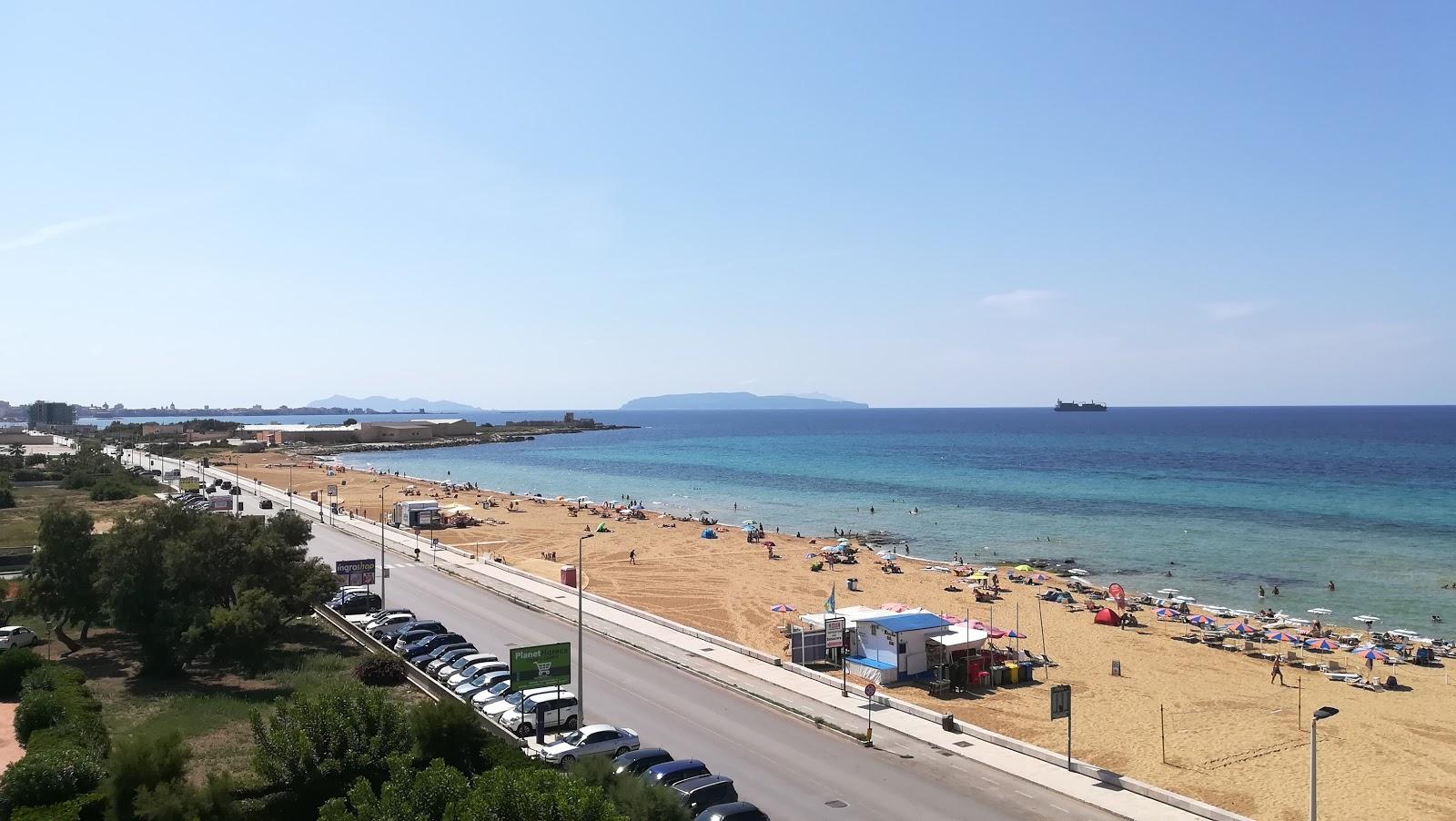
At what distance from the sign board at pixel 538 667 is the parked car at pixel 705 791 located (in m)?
5.32

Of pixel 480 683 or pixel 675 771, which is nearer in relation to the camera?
pixel 675 771

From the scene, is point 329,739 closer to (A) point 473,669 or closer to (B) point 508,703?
(B) point 508,703

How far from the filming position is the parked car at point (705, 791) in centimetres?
1748

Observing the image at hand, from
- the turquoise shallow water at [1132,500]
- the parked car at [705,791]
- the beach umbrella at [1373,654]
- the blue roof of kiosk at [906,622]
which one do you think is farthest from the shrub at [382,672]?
the turquoise shallow water at [1132,500]

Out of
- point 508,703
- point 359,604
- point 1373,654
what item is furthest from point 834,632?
point 1373,654

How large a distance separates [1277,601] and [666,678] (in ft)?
117

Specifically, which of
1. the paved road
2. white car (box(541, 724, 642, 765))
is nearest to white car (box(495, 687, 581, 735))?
the paved road

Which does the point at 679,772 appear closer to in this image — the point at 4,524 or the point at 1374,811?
the point at 1374,811

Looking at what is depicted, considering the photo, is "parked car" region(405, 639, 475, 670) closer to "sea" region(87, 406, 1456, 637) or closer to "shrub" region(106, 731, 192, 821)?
"shrub" region(106, 731, 192, 821)

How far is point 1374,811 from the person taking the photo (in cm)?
2022

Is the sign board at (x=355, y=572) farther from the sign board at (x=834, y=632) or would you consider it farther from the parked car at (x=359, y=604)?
the sign board at (x=834, y=632)

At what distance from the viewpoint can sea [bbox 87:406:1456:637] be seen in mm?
52156

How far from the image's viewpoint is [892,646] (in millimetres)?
29641

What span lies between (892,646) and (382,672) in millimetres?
16004
